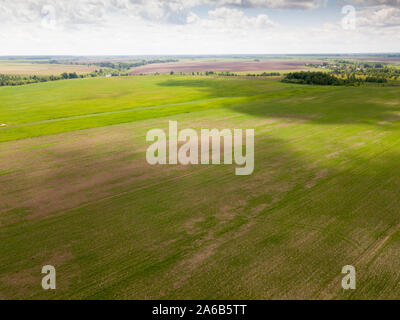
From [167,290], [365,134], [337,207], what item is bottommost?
[167,290]

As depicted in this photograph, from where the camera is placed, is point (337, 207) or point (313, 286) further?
point (337, 207)

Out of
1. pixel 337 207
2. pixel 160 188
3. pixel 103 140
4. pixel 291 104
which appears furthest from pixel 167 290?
pixel 291 104

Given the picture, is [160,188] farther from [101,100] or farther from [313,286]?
[101,100]

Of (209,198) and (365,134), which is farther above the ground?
(365,134)

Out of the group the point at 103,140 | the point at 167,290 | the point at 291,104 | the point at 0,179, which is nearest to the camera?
the point at 167,290

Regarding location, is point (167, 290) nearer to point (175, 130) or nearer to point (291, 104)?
point (175, 130)

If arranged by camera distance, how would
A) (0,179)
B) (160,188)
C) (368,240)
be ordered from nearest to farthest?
(368,240), (160,188), (0,179)
